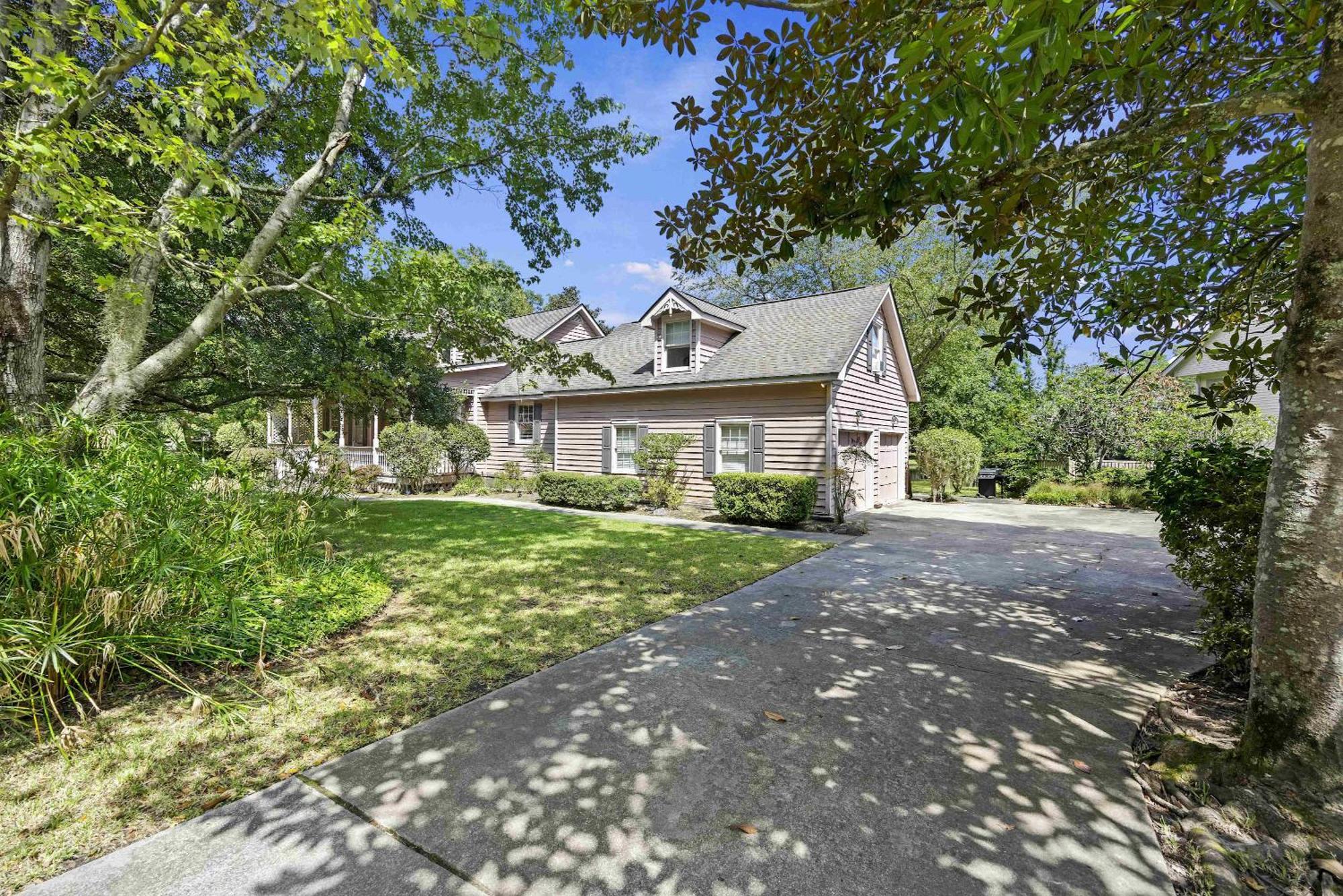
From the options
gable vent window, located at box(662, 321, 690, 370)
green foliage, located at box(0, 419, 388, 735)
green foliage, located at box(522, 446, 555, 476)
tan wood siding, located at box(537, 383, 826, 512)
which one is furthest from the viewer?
green foliage, located at box(522, 446, 555, 476)

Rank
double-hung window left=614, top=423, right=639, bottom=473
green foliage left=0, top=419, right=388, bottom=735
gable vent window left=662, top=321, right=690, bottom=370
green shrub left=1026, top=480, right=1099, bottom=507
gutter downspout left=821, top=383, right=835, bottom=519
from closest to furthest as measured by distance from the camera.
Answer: green foliage left=0, top=419, right=388, bottom=735 < gutter downspout left=821, top=383, right=835, bottom=519 < gable vent window left=662, top=321, right=690, bottom=370 < double-hung window left=614, top=423, right=639, bottom=473 < green shrub left=1026, top=480, right=1099, bottom=507

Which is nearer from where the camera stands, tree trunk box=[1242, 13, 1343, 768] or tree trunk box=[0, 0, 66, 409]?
tree trunk box=[1242, 13, 1343, 768]

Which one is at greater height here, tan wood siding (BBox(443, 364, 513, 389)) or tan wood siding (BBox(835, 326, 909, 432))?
tan wood siding (BBox(443, 364, 513, 389))

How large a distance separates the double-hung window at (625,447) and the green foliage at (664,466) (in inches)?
40.3

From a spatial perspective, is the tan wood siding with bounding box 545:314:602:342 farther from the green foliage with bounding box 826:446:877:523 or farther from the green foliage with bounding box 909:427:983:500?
the green foliage with bounding box 909:427:983:500

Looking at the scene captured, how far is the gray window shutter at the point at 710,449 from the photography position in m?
12.9

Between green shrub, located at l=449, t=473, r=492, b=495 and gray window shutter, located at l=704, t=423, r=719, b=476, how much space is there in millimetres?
7726

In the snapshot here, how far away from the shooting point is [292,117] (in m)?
8.84

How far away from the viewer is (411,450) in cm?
1592

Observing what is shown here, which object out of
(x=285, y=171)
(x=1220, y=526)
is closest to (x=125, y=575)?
(x=1220, y=526)

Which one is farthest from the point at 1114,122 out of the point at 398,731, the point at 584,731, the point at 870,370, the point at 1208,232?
the point at 870,370

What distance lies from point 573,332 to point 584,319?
0.78 m

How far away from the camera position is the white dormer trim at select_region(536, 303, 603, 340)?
19.9 meters

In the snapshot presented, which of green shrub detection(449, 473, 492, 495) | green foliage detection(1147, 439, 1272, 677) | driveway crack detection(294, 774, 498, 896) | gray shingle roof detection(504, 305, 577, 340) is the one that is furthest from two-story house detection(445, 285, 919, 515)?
driveway crack detection(294, 774, 498, 896)
